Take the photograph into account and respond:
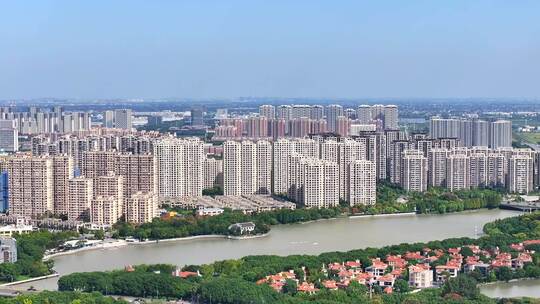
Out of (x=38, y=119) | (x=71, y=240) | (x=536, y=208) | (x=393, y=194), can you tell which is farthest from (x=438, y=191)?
(x=38, y=119)

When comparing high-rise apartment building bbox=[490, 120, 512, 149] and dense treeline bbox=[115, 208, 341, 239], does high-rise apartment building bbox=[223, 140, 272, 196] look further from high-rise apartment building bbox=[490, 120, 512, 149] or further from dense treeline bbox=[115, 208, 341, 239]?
high-rise apartment building bbox=[490, 120, 512, 149]

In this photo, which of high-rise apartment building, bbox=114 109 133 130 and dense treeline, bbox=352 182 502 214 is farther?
high-rise apartment building, bbox=114 109 133 130

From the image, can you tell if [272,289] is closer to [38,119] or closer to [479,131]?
[479,131]

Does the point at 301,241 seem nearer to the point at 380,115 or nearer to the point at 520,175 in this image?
the point at 520,175

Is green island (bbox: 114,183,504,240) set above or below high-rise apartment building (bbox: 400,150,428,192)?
below

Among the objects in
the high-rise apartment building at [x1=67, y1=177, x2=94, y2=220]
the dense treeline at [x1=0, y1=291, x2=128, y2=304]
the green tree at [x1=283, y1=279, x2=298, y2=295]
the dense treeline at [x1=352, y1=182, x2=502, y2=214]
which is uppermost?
the high-rise apartment building at [x1=67, y1=177, x2=94, y2=220]

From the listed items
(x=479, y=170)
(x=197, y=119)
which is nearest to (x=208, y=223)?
(x=479, y=170)

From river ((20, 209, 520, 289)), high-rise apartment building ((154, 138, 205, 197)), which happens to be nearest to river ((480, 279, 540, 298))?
river ((20, 209, 520, 289))
